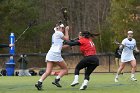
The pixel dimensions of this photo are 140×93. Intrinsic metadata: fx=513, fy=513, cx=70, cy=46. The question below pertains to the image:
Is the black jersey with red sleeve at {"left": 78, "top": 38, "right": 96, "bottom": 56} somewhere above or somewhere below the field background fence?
above

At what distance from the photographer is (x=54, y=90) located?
14.9 meters

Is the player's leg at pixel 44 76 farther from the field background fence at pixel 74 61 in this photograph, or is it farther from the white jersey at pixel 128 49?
the field background fence at pixel 74 61

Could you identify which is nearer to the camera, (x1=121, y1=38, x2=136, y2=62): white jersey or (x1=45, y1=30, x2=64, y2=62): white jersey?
(x1=45, y1=30, x2=64, y2=62): white jersey

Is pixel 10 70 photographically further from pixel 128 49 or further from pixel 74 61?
pixel 128 49

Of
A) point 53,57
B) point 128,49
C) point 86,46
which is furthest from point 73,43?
point 128,49

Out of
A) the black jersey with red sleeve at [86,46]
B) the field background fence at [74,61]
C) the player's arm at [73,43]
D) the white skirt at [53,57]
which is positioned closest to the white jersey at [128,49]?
the black jersey with red sleeve at [86,46]

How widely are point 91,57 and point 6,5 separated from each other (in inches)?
1272

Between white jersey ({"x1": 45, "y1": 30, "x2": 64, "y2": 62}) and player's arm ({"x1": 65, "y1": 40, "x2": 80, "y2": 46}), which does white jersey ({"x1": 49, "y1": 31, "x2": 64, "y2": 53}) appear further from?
player's arm ({"x1": 65, "y1": 40, "x2": 80, "y2": 46})

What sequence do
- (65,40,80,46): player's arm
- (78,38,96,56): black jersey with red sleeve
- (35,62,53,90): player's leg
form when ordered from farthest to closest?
(78,38,96,56): black jersey with red sleeve, (65,40,80,46): player's arm, (35,62,53,90): player's leg

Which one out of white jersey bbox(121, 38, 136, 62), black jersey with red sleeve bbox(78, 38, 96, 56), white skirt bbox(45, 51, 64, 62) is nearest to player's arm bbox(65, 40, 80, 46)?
black jersey with red sleeve bbox(78, 38, 96, 56)

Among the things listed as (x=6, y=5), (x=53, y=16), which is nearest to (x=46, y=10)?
(x=53, y=16)

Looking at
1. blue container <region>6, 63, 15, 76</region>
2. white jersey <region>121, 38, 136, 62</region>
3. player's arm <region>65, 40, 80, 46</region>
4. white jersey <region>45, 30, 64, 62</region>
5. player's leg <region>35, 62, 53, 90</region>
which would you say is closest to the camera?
player's leg <region>35, 62, 53, 90</region>

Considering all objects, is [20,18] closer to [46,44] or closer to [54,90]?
[46,44]

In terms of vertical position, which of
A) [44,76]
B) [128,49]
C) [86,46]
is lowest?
[44,76]
